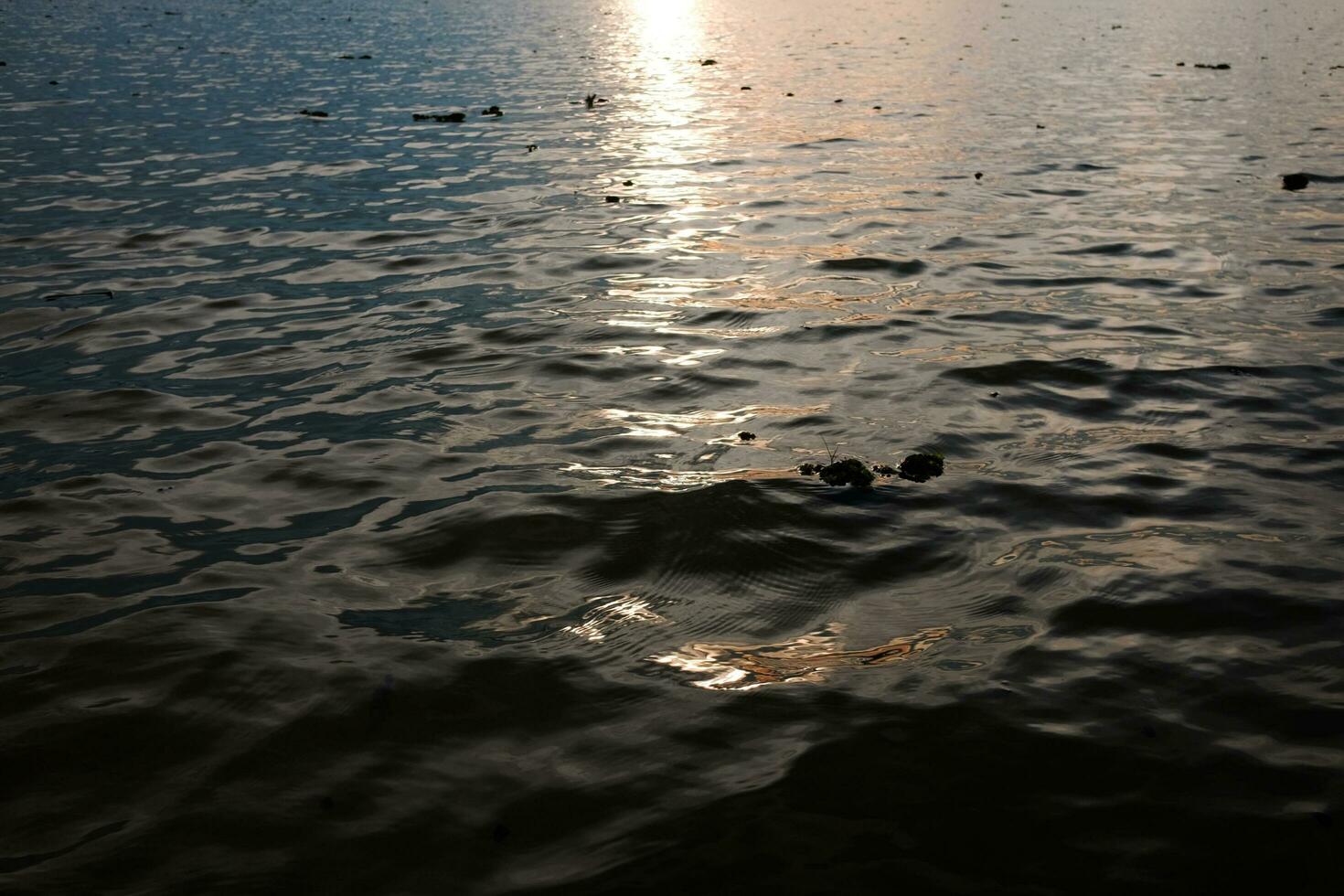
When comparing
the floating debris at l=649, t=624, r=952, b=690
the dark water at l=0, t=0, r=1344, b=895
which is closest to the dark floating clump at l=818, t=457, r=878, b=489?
the dark water at l=0, t=0, r=1344, b=895

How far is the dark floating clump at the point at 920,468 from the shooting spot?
6840mm

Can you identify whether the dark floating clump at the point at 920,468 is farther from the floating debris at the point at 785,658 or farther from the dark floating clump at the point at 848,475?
the floating debris at the point at 785,658

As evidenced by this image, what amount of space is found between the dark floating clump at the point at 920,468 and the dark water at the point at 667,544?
7.8 inches

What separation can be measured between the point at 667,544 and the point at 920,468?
1.83 m

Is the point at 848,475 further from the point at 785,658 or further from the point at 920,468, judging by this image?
the point at 785,658

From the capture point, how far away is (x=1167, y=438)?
752 centimetres

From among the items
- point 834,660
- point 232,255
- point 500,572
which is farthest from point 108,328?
point 834,660

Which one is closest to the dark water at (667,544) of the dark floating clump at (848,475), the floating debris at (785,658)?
the floating debris at (785,658)

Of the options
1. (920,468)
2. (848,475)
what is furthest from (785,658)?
(920,468)

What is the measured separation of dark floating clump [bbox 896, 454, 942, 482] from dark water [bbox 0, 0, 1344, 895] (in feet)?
0.65

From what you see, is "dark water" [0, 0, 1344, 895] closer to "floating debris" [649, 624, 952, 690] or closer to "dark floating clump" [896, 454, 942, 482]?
"floating debris" [649, 624, 952, 690]

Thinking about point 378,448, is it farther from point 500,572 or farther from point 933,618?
point 933,618

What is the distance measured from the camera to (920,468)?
22.5 ft

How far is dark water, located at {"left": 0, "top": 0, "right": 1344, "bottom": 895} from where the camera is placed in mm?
3967
